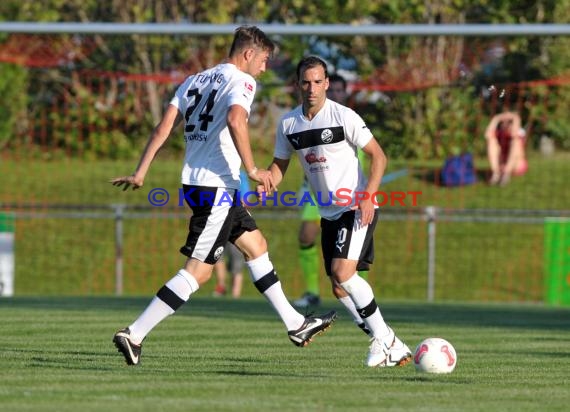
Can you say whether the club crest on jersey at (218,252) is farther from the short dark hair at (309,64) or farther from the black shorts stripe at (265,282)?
the short dark hair at (309,64)

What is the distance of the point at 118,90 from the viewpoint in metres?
18.3

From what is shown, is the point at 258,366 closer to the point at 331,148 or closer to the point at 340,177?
the point at 340,177

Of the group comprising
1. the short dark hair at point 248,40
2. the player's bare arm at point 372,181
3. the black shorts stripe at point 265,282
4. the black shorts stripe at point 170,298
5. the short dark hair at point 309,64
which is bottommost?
the black shorts stripe at point 170,298

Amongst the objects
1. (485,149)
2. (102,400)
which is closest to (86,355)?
(102,400)

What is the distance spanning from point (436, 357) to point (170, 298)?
5.53ft

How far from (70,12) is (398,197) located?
22.4 feet

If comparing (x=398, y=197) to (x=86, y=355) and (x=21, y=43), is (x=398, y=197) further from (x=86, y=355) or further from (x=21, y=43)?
(x=86, y=355)

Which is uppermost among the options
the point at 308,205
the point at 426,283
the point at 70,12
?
the point at 70,12

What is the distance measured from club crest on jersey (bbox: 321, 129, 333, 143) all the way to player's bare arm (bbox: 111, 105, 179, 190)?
962 mm

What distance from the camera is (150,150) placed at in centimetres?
798

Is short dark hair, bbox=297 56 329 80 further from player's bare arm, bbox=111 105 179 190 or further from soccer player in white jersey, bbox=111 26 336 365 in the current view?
player's bare arm, bbox=111 105 179 190

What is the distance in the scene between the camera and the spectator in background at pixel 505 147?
18781 mm

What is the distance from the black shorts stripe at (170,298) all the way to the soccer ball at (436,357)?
153cm

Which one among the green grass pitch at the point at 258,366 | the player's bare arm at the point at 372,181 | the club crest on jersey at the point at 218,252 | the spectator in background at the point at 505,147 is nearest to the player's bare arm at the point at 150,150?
the club crest on jersey at the point at 218,252
